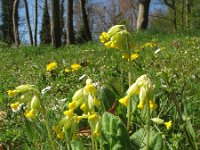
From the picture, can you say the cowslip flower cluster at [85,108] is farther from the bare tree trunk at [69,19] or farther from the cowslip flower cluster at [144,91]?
the bare tree trunk at [69,19]

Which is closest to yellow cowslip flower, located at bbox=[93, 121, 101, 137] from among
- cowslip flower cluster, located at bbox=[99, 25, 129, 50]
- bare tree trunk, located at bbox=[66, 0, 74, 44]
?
cowslip flower cluster, located at bbox=[99, 25, 129, 50]

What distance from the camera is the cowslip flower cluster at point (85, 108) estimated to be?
1.35m

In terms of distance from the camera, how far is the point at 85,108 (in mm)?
1369

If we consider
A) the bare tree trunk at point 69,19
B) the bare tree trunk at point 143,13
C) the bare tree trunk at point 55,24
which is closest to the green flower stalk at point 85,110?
the bare tree trunk at point 55,24

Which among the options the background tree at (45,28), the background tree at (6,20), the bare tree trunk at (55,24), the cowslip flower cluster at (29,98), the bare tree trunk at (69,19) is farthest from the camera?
the background tree at (6,20)

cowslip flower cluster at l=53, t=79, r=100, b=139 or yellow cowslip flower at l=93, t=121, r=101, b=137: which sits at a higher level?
cowslip flower cluster at l=53, t=79, r=100, b=139

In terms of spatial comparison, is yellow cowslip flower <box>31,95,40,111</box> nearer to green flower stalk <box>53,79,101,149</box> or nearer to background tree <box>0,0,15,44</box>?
green flower stalk <box>53,79,101,149</box>

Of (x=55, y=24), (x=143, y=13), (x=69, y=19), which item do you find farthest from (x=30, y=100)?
(x=143, y=13)

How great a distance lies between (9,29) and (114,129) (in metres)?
42.7

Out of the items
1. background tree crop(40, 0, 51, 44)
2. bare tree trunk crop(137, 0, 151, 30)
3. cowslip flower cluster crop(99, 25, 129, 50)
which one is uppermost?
→ cowslip flower cluster crop(99, 25, 129, 50)

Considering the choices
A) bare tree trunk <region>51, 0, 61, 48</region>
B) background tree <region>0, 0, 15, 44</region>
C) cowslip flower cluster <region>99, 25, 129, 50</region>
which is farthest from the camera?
background tree <region>0, 0, 15, 44</region>

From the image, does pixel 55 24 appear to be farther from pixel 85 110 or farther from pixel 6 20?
pixel 6 20

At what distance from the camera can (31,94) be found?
1524 millimetres

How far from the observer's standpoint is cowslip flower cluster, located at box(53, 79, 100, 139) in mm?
1346
